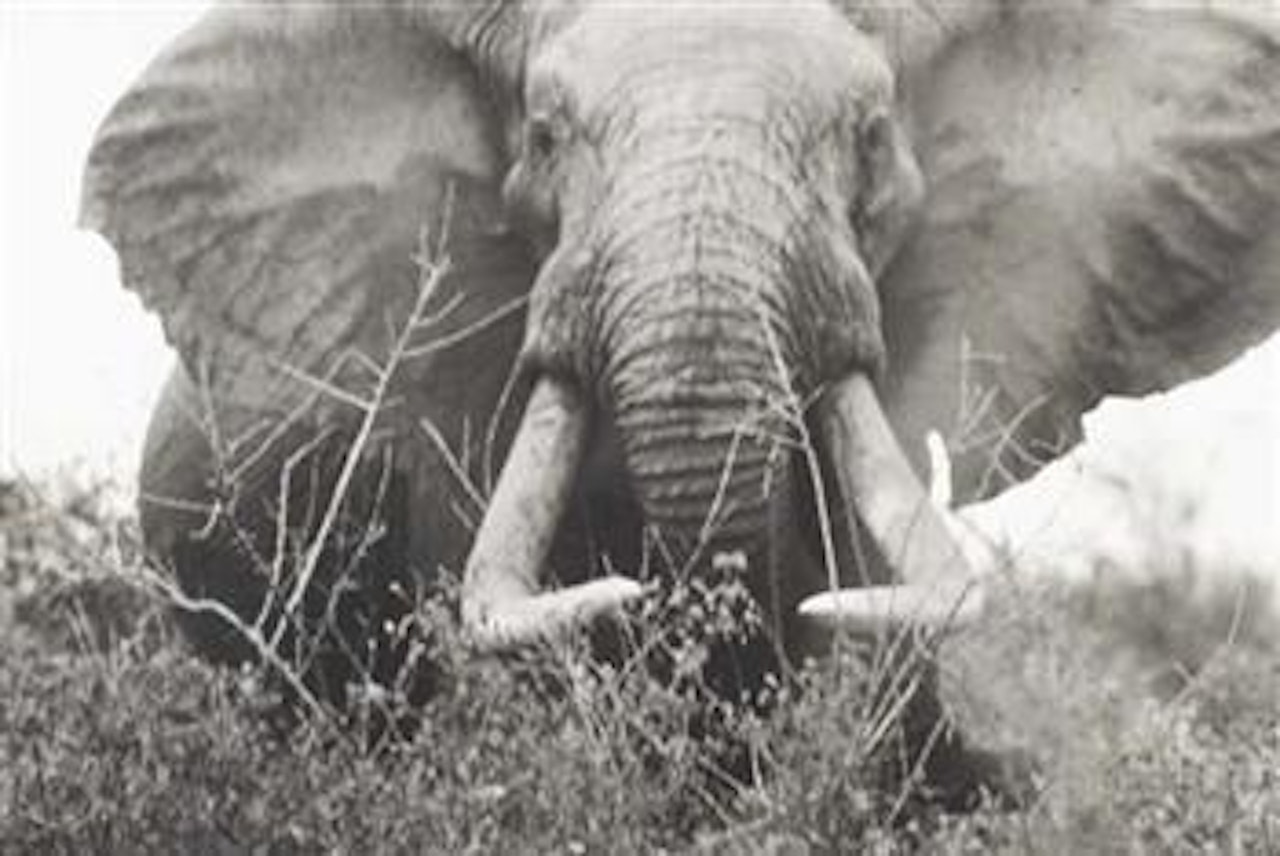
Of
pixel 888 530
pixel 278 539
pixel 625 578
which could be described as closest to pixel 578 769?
pixel 625 578

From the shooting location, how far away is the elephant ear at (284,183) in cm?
980

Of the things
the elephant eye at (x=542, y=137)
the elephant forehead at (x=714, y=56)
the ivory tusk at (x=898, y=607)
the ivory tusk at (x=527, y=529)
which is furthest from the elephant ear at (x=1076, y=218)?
the ivory tusk at (x=898, y=607)

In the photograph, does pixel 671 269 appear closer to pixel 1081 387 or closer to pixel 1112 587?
pixel 1081 387

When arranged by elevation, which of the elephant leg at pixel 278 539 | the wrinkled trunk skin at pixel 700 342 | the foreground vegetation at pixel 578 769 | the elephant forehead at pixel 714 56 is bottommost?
the elephant leg at pixel 278 539

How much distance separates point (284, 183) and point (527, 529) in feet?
4.18

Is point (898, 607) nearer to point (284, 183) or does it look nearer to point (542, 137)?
point (542, 137)

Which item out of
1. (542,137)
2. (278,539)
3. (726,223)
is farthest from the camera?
(278,539)

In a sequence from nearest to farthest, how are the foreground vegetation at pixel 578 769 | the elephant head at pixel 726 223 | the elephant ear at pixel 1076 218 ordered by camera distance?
the foreground vegetation at pixel 578 769
the elephant head at pixel 726 223
the elephant ear at pixel 1076 218

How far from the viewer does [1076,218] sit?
9.95 m

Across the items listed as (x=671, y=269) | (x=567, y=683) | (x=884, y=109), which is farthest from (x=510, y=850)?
(x=884, y=109)

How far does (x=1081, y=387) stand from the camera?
33.2ft

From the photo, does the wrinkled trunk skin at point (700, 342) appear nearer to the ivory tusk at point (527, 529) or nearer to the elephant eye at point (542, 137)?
the ivory tusk at point (527, 529)

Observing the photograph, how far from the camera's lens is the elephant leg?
32.3ft

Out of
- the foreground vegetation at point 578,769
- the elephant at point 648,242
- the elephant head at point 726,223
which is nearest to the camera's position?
the foreground vegetation at point 578,769
